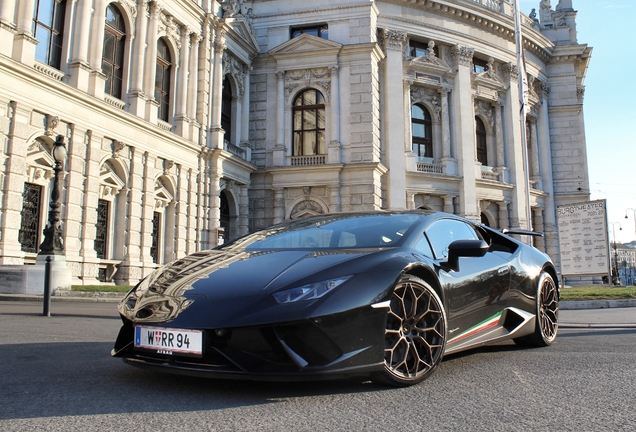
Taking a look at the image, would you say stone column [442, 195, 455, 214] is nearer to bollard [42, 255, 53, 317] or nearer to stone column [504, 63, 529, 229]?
stone column [504, 63, 529, 229]

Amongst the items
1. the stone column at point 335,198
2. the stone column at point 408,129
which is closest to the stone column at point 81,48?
the stone column at point 335,198

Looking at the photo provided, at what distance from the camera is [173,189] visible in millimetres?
22438

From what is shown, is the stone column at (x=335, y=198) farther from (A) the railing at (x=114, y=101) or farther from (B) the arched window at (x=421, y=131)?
(A) the railing at (x=114, y=101)

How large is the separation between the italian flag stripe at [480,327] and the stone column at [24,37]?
15443 millimetres

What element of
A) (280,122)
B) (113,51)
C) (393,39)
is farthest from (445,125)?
(113,51)

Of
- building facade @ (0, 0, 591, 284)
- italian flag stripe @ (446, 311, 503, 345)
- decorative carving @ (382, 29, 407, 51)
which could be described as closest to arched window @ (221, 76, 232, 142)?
building facade @ (0, 0, 591, 284)

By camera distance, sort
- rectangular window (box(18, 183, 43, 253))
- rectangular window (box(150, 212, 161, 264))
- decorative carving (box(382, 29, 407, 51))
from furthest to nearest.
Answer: decorative carving (box(382, 29, 407, 51)), rectangular window (box(150, 212, 161, 264)), rectangular window (box(18, 183, 43, 253))

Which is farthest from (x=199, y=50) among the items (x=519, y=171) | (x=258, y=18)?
(x=519, y=171)

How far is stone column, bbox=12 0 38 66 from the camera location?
610 inches

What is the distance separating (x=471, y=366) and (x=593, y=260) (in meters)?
17.4

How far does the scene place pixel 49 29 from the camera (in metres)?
17.2

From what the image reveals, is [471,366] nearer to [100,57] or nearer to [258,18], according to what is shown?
[100,57]

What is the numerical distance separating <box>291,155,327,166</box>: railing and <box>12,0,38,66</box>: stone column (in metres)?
14.7

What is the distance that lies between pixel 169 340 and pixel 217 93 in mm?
23432
